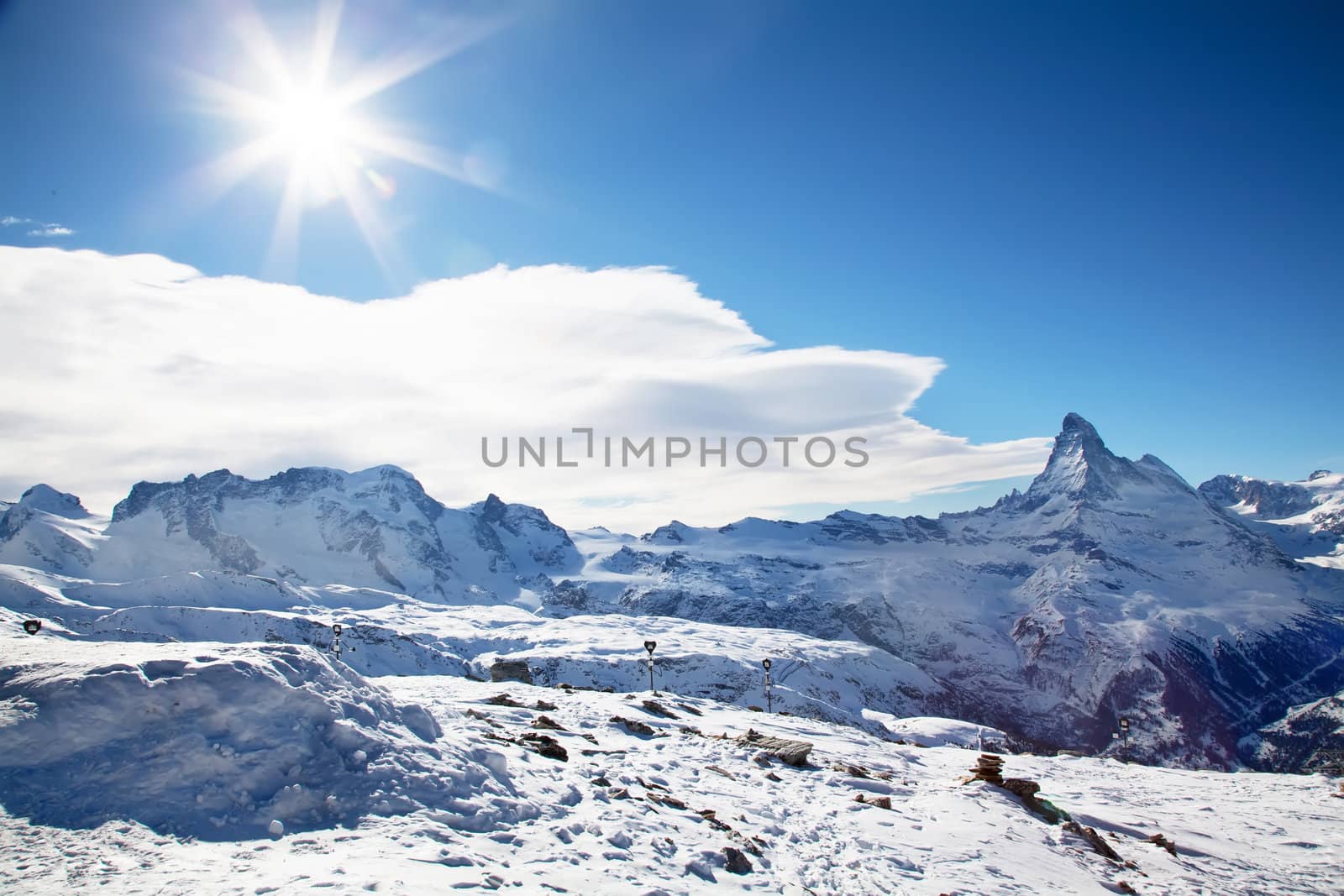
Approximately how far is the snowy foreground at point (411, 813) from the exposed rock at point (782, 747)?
1886 millimetres

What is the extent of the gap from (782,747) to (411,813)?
16.0m

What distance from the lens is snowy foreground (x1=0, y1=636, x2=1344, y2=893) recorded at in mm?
9898

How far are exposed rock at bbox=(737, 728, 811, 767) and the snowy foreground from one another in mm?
1886

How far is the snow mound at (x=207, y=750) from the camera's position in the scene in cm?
1067

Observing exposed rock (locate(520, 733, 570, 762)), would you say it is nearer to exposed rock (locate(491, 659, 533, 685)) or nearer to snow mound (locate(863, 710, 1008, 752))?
exposed rock (locate(491, 659, 533, 685))

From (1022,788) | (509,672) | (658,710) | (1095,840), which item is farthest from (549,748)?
(509,672)

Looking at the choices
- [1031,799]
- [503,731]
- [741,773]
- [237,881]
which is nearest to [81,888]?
[237,881]

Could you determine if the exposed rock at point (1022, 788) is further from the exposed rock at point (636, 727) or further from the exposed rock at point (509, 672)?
the exposed rock at point (509, 672)

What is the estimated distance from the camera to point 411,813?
11.9 meters

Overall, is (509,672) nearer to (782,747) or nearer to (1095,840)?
(782,747)

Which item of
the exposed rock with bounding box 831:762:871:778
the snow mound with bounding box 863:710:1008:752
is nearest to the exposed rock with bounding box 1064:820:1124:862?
the exposed rock with bounding box 831:762:871:778

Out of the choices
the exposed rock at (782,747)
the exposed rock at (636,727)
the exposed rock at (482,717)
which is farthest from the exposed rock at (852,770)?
the exposed rock at (482,717)

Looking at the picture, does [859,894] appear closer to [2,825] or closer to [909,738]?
[2,825]

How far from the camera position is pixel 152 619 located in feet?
586
